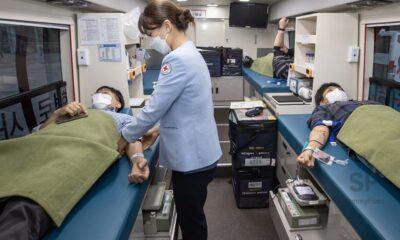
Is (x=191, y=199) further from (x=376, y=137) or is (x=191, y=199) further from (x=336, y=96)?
(x=336, y=96)

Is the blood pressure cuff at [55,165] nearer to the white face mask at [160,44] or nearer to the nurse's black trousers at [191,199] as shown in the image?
the nurse's black trousers at [191,199]

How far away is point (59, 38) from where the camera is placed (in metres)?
2.41

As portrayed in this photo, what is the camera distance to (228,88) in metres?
4.45

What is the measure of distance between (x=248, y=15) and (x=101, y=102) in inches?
136

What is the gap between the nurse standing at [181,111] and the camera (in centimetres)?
135

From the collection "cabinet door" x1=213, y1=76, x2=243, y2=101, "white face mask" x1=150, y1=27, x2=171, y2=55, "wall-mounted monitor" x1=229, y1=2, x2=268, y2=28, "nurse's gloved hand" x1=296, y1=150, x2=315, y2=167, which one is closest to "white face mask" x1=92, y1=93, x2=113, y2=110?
"white face mask" x1=150, y1=27, x2=171, y2=55

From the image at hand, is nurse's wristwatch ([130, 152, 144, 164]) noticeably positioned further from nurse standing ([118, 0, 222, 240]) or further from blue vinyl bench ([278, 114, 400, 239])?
blue vinyl bench ([278, 114, 400, 239])

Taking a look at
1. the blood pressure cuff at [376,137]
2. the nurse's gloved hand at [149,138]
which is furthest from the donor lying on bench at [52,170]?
the blood pressure cuff at [376,137]

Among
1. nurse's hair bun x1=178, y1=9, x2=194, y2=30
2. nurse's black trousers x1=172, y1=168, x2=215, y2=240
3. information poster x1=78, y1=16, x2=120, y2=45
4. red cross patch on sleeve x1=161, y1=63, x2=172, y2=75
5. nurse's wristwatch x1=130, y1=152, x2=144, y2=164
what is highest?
information poster x1=78, y1=16, x2=120, y2=45

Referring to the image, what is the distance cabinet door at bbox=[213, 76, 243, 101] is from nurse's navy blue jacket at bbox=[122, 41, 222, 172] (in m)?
2.94

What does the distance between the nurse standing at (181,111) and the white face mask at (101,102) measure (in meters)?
0.87

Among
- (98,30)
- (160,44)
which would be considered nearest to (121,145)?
(160,44)

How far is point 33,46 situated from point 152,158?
110cm

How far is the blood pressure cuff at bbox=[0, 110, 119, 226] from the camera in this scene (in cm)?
109
